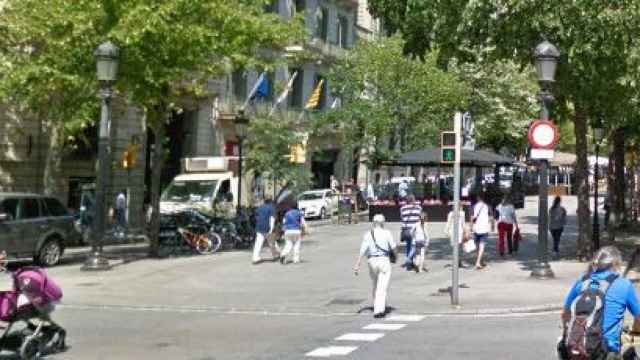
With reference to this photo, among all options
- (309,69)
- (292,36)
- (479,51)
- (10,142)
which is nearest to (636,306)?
(479,51)

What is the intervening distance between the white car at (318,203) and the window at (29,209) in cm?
2217

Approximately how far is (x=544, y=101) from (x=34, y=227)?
12606 mm

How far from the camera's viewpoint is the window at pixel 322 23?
55.5 meters

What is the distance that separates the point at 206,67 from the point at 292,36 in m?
3.21

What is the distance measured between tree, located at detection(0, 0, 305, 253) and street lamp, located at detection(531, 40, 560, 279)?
8.57 meters

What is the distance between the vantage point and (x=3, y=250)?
2288 centimetres

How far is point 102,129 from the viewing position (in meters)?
23.0

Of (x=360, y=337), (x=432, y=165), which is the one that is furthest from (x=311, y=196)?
(x=360, y=337)

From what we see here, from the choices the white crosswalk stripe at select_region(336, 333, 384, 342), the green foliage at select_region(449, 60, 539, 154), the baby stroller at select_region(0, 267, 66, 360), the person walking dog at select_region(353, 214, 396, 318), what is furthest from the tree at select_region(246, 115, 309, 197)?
the baby stroller at select_region(0, 267, 66, 360)

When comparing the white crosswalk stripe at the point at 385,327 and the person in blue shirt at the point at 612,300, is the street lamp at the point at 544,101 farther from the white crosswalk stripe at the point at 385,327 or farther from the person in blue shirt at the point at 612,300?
the person in blue shirt at the point at 612,300

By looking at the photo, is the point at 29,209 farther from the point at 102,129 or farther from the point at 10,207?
the point at 102,129

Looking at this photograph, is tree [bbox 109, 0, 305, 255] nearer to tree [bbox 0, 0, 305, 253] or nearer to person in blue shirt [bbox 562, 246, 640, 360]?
tree [bbox 0, 0, 305, 253]

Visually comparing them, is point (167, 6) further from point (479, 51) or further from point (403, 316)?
point (403, 316)

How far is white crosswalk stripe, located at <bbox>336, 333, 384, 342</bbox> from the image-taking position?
1321 centimetres
